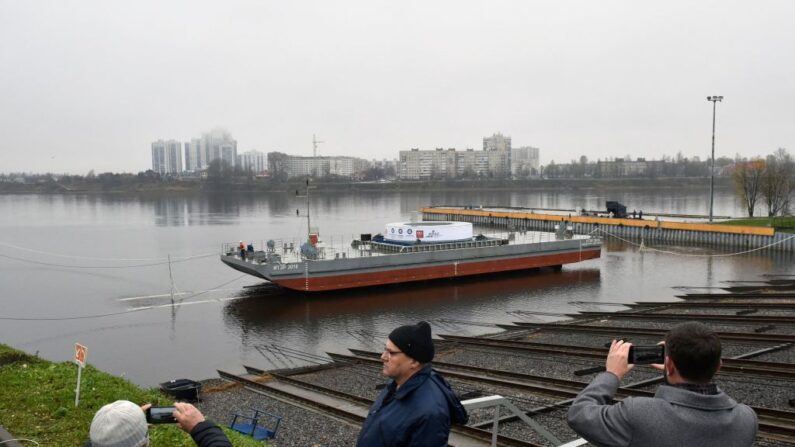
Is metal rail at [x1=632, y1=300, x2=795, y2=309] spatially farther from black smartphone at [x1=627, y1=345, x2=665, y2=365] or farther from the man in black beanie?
the man in black beanie

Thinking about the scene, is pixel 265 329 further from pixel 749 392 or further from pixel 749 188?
pixel 749 188

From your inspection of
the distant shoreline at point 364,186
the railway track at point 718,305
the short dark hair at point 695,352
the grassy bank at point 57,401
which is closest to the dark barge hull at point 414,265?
the railway track at point 718,305

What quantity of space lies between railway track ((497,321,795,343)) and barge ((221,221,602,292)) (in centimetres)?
943

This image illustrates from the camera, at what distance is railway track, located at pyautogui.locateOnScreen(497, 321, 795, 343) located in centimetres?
1658

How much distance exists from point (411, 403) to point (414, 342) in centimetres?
37

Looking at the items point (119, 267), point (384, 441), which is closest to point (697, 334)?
point (384, 441)

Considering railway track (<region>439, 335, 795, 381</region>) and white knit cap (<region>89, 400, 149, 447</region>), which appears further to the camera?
railway track (<region>439, 335, 795, 381</region>)

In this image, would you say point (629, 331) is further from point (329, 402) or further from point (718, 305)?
point (329, 402)

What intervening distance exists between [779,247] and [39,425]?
4857 cm

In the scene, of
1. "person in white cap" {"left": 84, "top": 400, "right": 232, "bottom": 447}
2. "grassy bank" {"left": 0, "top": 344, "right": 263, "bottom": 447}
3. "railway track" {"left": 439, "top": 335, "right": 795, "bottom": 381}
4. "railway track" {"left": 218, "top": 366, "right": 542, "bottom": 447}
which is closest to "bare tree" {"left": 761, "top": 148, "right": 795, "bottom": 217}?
"railway track" {"left": 439, "top": 335, "right": 795, "bottom": 381}

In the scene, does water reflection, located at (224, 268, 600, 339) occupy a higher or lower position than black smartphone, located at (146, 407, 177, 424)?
lower

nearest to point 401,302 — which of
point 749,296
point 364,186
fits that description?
point 749,296

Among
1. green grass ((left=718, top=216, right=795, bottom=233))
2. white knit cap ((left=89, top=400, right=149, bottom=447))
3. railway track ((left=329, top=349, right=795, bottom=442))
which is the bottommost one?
railway track ((left=329, top=349, right=795, bottom=442))

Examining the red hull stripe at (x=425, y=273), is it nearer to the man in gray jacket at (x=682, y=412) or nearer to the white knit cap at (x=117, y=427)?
the white knit cap at (x=117, y=427)
